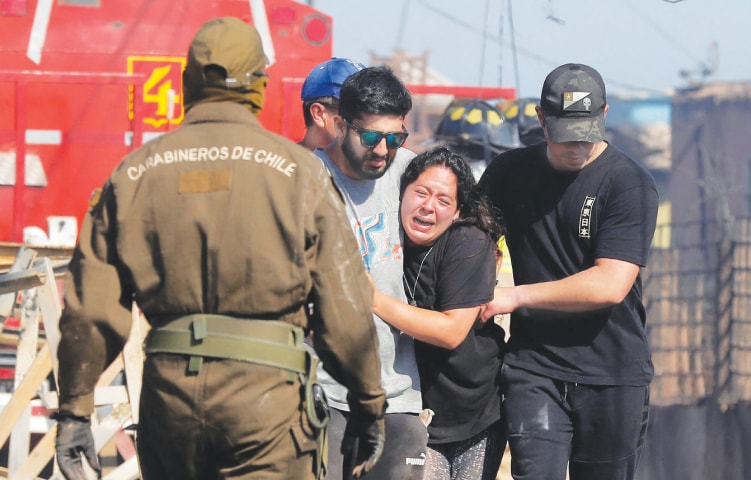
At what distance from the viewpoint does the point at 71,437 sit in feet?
10.6

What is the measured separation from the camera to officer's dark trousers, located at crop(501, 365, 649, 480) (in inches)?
164

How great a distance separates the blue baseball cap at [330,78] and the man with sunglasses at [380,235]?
0.63 metres

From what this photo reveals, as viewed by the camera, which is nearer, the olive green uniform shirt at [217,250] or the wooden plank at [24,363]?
the olive green uniform shirt at [217,250]

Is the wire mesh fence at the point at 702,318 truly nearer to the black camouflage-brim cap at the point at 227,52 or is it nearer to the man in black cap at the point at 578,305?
the man in black cap at the point at 578,305

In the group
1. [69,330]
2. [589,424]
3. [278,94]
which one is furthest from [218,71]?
[278,94]

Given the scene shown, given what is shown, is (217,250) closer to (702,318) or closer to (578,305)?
(578,305)

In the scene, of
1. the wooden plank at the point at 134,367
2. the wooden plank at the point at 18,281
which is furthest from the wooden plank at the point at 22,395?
the wooden plank at the point at 18,281

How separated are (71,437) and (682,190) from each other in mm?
29330

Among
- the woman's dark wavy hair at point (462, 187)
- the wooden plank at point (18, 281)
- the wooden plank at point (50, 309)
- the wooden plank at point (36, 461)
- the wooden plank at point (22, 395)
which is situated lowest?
the wooden plank at point (36, 461)

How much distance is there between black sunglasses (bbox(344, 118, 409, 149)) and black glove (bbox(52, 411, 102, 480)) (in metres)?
1.34

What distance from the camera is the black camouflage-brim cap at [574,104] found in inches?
161

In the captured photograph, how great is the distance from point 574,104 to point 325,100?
110 cm

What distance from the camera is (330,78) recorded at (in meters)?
4.73

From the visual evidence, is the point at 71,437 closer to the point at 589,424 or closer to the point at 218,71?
the point at 218,71
